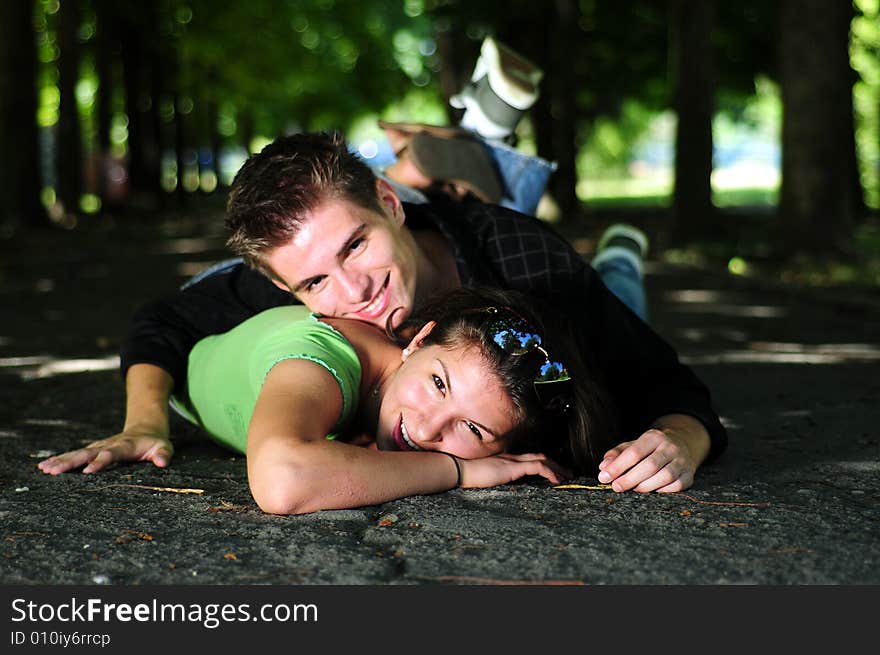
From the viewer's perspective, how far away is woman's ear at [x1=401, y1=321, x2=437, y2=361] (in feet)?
11.8

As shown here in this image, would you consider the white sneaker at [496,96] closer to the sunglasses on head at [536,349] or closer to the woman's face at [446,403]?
the sunglasses on head at [536,349]

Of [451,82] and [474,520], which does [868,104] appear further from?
[474,520]

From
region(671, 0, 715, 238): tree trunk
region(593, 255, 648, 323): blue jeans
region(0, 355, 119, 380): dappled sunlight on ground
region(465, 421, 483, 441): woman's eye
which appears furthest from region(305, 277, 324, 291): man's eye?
region(671, 0, 715, 238): tree trunk

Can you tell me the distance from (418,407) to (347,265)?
607mm

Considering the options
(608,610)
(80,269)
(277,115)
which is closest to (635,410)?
(608,610)

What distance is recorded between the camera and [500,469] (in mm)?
3518

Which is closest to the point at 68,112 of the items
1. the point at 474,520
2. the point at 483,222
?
the point at 483,222

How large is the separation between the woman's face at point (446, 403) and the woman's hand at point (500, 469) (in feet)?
0.24

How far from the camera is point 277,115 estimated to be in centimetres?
4394

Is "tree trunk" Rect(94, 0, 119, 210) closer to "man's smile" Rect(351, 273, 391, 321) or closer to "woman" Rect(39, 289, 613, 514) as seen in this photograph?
"man's smile" Rect(351, 273, 391, 321)

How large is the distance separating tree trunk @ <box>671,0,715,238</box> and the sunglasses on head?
1190 cm

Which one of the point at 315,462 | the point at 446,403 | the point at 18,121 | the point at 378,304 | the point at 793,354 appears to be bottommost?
the point at 793,354

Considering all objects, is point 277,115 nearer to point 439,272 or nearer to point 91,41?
point 91,41

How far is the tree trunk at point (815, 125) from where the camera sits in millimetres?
11445
